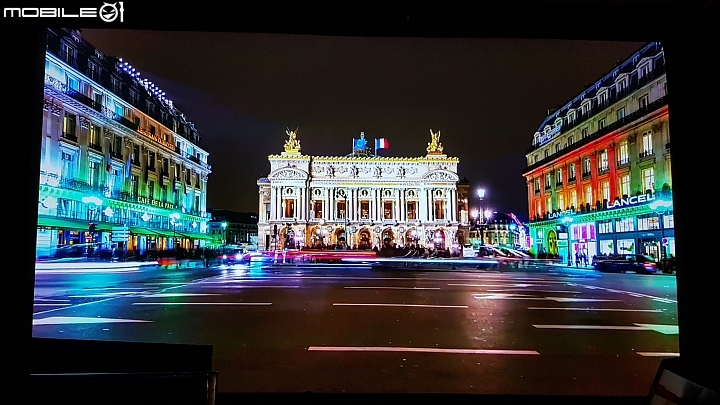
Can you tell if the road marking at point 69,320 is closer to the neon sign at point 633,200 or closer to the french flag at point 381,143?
the neon sign at point 633,200

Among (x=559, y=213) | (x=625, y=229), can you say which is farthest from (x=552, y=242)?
(x=625, y=229)

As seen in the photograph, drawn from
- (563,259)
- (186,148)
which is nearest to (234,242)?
(186,148)

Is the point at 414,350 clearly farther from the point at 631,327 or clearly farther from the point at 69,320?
the point at 69,320

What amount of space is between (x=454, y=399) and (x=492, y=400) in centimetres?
35

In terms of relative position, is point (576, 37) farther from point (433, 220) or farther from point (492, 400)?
point (433, 220)

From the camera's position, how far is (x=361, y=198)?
73.1 m

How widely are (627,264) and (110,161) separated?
27.6 metres

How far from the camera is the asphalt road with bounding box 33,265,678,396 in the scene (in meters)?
4.76

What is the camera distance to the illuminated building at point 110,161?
1102 cm

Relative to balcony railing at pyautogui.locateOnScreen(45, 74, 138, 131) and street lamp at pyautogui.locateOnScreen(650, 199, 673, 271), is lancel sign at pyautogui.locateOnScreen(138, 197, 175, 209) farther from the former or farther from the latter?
street lamp at pyautogui.locateOnScreen(650, 199, 673, 271)

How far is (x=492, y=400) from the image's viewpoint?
422cm

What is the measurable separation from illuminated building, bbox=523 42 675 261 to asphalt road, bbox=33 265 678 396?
548 inches

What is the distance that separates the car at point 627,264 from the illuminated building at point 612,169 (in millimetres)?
853

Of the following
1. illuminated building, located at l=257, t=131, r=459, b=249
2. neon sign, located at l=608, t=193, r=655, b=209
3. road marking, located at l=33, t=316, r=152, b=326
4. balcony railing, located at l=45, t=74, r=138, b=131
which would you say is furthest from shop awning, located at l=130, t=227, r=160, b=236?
illuminated building, located at l=257, t=131, r=459, b=249
